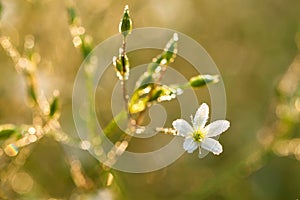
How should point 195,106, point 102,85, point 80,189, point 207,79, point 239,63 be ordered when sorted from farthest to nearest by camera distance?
point 239,63
point 102,85
point 195,106
point 80,189
point 207,79

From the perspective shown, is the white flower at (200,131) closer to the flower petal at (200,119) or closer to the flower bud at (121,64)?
the flower petal at (200,119)

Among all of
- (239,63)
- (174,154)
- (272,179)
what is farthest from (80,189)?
(239,63)

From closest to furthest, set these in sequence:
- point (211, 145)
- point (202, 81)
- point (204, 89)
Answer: point (211, 145) → point (202, 81) → point (204, 89)

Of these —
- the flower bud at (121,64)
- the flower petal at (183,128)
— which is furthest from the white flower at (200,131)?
the flower bud at (121,64)

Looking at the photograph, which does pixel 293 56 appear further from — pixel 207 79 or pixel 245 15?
pixel 207 79

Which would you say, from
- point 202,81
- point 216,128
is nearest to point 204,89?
point 202,81

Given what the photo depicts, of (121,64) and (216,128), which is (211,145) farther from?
(121,64)
